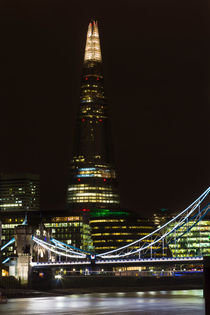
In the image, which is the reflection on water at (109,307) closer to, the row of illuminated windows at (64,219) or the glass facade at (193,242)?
the row of illuminated windows at (64,219)

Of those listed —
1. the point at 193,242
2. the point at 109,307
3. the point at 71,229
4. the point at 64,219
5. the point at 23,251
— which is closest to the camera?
the point at 109,307

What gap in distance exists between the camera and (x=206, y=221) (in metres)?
194

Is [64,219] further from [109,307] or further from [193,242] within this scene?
[109,307]

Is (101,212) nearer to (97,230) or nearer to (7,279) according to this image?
(97,230)

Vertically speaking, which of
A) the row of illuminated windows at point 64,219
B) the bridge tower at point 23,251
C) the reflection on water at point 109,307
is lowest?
the reflection on water at point 109,307

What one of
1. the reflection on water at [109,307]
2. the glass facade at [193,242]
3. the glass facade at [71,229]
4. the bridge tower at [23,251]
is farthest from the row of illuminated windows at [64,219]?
the reflection on water at [109,307]

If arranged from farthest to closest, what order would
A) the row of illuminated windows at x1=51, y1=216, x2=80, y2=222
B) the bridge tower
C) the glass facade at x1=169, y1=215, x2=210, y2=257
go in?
the glass facade at x1=169, y1=215, x2=210, y2=257 → the row of illuminated windows at x1=51, y1=216, x2=80, y2=222 → the bridge tower

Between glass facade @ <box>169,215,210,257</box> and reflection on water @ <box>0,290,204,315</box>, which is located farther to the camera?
glass facade @ <box>169,215,210,257</box>

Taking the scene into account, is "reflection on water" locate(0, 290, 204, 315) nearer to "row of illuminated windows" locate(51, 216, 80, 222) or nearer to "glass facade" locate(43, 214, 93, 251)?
"glass facade" locate(43, 214, 93, 251)

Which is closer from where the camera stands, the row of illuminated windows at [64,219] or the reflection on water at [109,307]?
the reflection on water at [109,307]

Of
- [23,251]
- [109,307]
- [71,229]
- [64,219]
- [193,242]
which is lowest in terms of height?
[109,307]

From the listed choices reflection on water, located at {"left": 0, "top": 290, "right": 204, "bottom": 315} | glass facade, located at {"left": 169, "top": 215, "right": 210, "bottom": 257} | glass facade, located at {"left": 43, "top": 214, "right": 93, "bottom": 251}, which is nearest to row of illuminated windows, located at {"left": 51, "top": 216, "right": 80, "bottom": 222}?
glass facade, located at {"left": 43, "top": 214, "right": 93, "bottom": 251}

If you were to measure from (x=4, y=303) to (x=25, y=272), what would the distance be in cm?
4198

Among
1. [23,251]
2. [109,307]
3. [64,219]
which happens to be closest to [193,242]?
[64,219]
